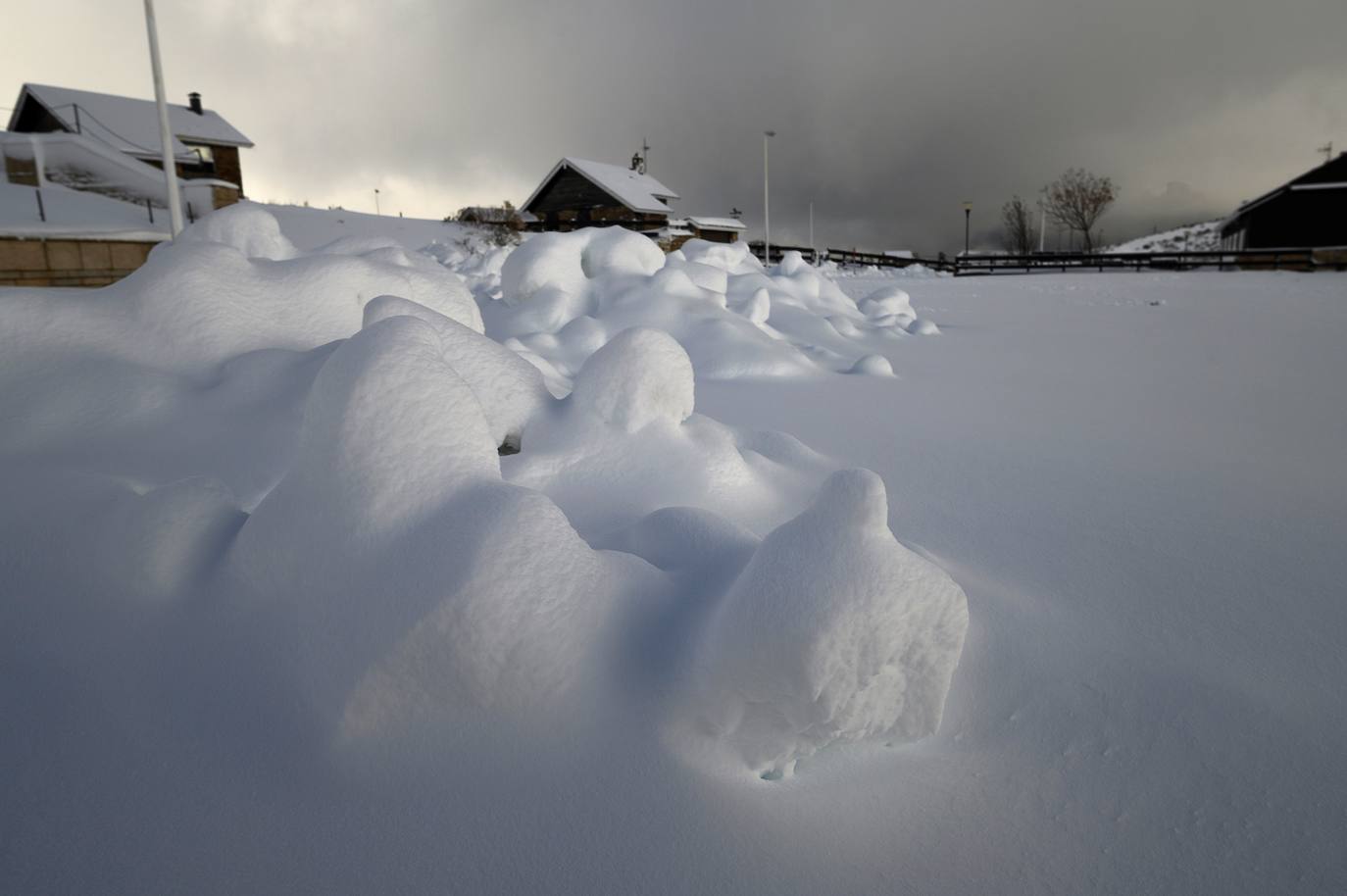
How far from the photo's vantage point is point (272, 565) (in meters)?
1.89

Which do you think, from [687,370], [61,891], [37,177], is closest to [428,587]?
[61,891]

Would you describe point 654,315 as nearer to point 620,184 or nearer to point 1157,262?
point 620,184

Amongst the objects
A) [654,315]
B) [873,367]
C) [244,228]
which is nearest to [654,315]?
[654,315]

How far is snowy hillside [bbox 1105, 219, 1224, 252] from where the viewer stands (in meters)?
56.5

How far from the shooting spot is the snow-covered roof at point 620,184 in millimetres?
26795

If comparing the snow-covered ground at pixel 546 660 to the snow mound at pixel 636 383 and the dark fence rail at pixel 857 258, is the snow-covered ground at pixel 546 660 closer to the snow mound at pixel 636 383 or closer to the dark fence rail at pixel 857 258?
the snow mound at pixel 636 383

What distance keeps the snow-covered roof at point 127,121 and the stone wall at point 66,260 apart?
15.2m

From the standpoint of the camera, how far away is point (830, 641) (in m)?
Result: 1.60

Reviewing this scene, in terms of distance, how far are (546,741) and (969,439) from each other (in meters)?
3.99

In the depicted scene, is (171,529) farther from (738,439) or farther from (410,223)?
(410,223)

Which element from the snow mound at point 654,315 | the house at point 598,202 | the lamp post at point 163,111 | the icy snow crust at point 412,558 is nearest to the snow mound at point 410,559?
the icy snow crust at point 412,558

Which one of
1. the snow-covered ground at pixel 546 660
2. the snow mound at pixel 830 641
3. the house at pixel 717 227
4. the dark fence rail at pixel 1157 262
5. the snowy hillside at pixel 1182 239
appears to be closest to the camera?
the snow-covered ground at pixel 546 660

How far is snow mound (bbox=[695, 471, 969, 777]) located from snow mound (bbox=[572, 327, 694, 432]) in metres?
1.62

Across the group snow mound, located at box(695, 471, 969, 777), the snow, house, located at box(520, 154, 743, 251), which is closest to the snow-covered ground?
snow mound, located at box(695, 471, 969, 777)
